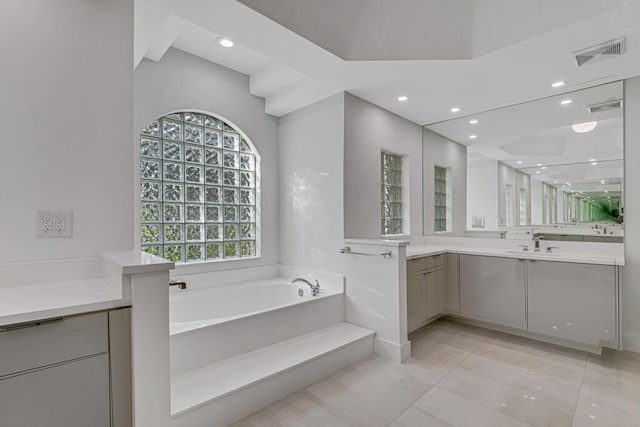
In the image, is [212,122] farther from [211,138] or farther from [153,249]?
[153,249]

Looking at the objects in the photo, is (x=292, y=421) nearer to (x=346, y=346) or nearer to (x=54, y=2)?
(x=346, y=346)

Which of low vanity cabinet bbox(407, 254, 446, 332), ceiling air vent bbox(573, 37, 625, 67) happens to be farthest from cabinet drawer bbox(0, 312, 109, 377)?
ceiling air vent bbox(573, 37, 625, 67)

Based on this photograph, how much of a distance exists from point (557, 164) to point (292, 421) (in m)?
3.51

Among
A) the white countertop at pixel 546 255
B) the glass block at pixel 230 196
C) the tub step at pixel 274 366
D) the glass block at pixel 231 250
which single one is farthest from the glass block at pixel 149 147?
the white countertop at pixel 546 255

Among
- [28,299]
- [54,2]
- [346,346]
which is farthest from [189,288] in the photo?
[54,2]

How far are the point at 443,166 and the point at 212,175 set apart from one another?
114 inches

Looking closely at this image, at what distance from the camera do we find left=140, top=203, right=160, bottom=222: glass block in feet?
8.96

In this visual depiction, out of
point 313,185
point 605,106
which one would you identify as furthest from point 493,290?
point 313,185

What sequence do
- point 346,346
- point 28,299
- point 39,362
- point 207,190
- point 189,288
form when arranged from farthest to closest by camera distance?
1. point 207,190
2. point 189,288
3. point 346,346
4. point 28,299
5. point 39,362

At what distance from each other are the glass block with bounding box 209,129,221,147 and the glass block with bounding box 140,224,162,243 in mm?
1002

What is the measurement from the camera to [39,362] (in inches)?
40.6

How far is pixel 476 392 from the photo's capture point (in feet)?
6.89

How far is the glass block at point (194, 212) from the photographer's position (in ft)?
9.88

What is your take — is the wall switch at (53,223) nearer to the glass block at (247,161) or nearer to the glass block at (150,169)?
the glass block at (150,169)
